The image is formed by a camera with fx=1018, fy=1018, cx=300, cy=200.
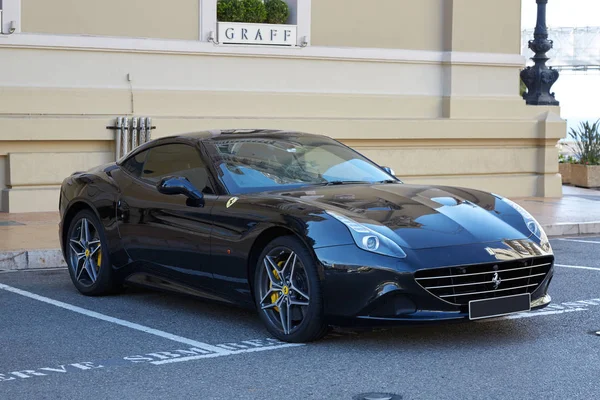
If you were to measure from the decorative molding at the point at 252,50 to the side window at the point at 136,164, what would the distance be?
21.2 ft

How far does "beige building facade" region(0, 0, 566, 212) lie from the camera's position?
1388 cm

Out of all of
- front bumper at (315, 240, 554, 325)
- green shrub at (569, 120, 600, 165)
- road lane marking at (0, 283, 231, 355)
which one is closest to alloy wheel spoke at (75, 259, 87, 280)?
road lane marking at (0, 283, 231, 355)

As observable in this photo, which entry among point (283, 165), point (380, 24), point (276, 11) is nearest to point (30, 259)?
point (283, 165)

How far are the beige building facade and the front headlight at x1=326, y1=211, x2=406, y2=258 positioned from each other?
8.53 meters

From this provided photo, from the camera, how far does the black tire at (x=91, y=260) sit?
7.90 m

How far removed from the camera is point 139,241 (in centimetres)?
750

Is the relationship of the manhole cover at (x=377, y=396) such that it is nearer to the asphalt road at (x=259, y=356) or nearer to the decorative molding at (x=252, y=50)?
the asphalt road at (x=259, y=356)

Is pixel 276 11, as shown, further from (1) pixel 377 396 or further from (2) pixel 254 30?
(1) pixel 377 396

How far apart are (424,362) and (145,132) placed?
358 inches

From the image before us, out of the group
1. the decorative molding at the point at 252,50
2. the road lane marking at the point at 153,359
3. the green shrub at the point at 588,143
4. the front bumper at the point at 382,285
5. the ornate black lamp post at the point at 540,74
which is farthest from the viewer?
the green shrub at the point at 588,143

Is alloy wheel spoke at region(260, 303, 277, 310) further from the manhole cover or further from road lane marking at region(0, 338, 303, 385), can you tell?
the manhole cover

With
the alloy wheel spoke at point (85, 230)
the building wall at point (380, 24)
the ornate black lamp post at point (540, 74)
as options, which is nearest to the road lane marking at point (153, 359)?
the alloy wheel spoke at point (85, 230)

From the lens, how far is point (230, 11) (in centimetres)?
1528

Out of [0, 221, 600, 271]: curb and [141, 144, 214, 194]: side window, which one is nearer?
[141, 144, 214, 194]: side window
